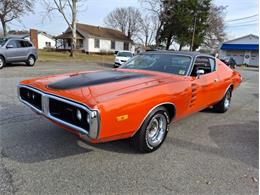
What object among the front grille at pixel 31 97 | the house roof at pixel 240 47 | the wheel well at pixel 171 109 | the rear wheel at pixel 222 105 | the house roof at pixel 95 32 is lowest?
the rear wheel at pixel 222 105

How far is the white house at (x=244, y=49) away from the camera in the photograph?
142 ft

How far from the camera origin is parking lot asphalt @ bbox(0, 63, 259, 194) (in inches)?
102

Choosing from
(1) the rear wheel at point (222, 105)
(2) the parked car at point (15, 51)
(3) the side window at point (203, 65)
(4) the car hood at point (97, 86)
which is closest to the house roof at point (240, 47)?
(2) the parked car at point (15, 51)

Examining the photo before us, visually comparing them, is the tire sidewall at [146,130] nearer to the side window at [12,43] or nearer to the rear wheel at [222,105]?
the rear wheel at [222,105]

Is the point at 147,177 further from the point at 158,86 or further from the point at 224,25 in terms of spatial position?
the point at 224,25

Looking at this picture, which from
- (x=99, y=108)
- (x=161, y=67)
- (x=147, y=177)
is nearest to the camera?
(x=99, y=108)

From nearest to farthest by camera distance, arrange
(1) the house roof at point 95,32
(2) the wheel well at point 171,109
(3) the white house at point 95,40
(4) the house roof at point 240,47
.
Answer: (2) the wheel well at point 171,109 < (3) the white house at point 95,40 < (1) the house roof at point 95,32 < (4) the house roof at point 240,47

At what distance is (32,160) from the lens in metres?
3.02

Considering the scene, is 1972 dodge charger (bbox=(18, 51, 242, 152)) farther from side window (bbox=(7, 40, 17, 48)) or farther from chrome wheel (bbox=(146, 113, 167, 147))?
side window (bbox=(7, 40, 17, 48))

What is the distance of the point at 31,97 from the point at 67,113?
0.95 m

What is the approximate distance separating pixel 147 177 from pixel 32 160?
4.99 feet

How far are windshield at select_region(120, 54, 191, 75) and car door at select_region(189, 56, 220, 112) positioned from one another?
21cm

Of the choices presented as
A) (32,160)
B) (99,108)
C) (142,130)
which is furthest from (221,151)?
(32,160)

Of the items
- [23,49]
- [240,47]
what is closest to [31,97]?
[23,49]
